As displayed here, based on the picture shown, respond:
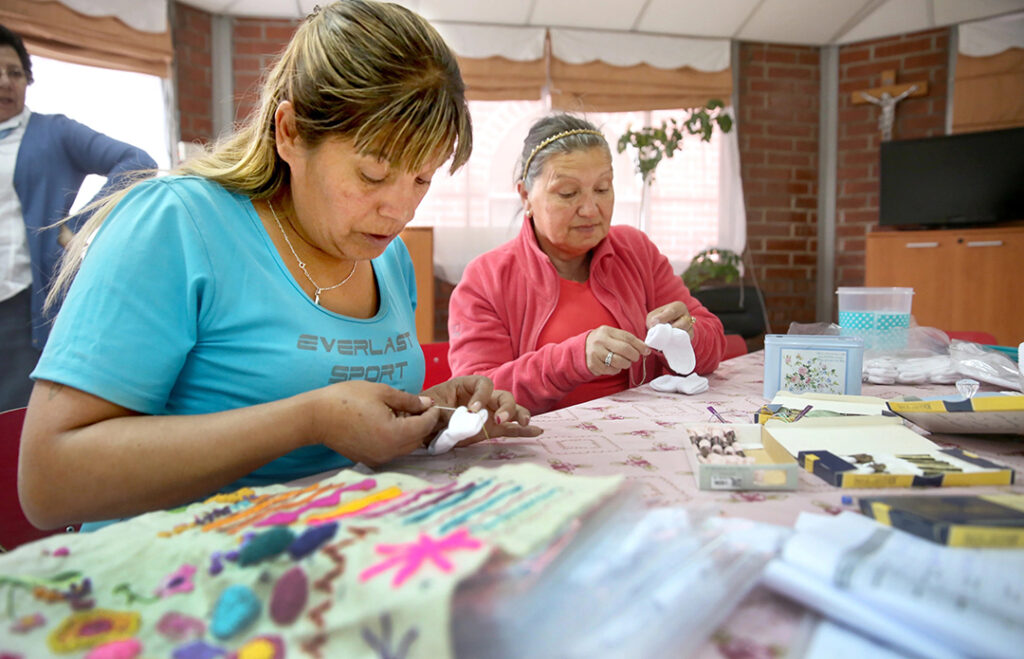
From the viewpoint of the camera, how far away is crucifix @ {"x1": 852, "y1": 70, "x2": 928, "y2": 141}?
→ 4.25 metres

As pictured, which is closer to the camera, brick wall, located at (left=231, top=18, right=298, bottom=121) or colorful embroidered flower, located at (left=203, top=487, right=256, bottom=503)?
colorful embroidered flower, located at (left=203, top=487, right=256, bottom=503)

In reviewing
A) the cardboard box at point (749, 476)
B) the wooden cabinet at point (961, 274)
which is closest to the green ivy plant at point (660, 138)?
the wooden cabinet at point (961, 274)

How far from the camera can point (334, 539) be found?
0.43 meters

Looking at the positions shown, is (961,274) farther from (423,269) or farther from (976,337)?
(423,269)

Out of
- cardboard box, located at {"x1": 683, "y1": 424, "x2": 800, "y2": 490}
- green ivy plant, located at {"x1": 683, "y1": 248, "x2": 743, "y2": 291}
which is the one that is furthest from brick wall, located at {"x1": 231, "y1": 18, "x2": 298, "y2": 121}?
cardboard box, located at {"x1": 683, "y1": 424, "x2": 800, "y2": 490}

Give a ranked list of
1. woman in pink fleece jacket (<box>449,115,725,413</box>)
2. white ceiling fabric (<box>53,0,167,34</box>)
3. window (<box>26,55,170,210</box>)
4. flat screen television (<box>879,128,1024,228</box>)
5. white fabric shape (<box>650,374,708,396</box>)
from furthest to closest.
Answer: flat screen television (<box>879,128,1024,228</box>), white ceiling fabric (<box>53,0,167,34</box>), window (<box>26,55,170,210</box>), woman in pink fleece jacket (<box>449,115,725,413</box>), white fabric shape (<box>650,374,708,396</box>)

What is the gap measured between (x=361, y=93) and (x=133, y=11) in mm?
3570

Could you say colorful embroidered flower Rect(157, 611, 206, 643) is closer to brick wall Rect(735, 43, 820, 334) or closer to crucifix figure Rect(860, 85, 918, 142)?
brick wall Rect(735, 43, 820, 334)

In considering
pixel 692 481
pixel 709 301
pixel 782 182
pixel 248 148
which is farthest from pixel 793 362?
pixel 782 182

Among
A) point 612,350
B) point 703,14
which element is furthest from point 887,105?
point 612,350

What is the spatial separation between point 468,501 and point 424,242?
3388 millimetres

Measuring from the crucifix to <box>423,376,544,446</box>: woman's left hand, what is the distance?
447 centimetres

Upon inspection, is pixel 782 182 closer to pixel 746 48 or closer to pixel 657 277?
pixel 746 48

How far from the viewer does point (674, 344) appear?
A: 1355mm
